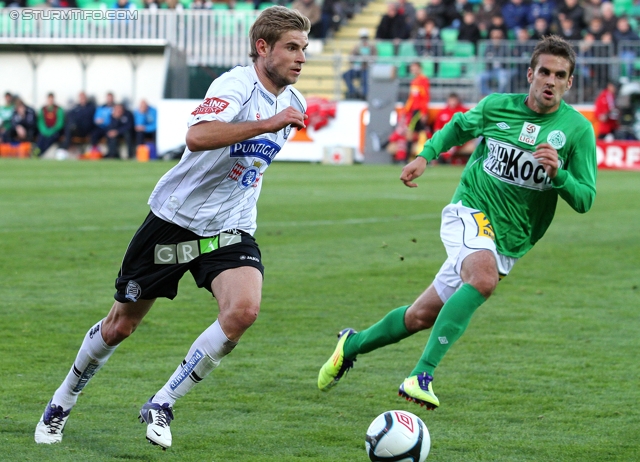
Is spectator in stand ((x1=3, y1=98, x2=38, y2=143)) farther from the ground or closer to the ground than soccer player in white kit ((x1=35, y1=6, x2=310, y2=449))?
closer to the ground

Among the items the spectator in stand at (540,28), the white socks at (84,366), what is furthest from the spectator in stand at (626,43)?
the white socks at (84,366)

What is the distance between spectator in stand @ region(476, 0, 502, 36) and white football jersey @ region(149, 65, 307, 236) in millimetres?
23396

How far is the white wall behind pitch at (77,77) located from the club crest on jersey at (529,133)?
23.3m

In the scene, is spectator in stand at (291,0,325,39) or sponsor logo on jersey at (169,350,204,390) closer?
sponsor logo on jersey at (169,350,204,390)

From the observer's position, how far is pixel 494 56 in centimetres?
2653

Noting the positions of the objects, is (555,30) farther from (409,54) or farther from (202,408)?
(202,408)

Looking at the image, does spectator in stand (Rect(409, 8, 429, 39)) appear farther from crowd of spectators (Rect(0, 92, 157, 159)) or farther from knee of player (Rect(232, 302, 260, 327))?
knee of player (Rect(232, 302, 260, 327))

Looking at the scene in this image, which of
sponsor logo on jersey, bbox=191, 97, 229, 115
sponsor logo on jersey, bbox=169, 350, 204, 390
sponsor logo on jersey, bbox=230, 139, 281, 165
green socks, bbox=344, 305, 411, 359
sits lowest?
green socks, bbox=344, 305, 411, 359

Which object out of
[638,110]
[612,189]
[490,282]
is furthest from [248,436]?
[638,110]

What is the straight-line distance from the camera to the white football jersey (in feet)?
15.3

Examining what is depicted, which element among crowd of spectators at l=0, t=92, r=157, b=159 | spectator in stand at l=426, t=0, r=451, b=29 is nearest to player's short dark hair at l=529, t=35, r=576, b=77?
crowd of spectators at l=0, t=92, r=157, b=159

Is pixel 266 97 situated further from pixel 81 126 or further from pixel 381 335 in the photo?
pixel 81 126

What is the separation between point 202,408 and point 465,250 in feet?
5.27

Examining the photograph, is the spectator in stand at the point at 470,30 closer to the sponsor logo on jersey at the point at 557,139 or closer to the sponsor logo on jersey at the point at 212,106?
the sponsor logo on jersey at the point at 557,139
